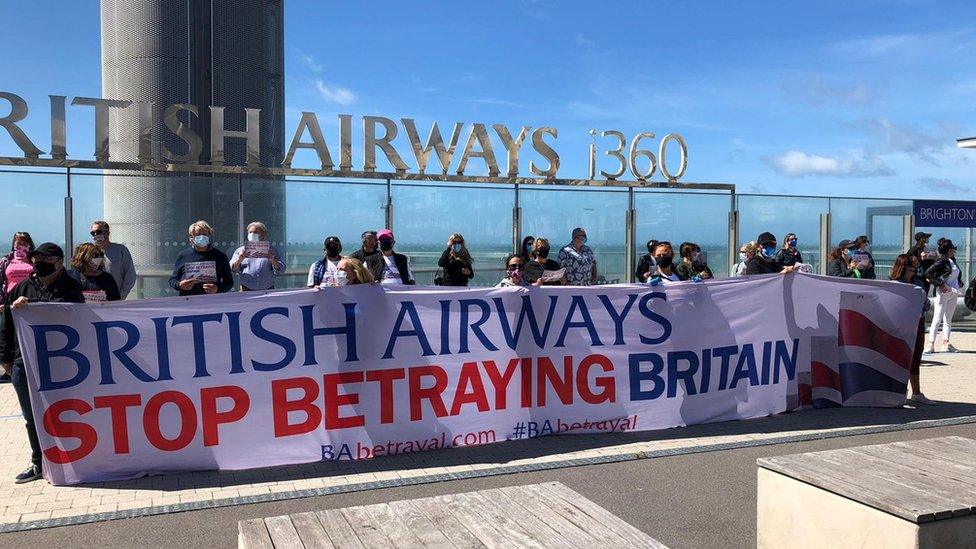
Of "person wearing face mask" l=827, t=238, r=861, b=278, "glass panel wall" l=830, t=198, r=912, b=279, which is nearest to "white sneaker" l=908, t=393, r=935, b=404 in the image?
"person wearing face mask" l=827, t=238, r=861, b=278

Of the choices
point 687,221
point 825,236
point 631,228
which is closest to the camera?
point 631,228

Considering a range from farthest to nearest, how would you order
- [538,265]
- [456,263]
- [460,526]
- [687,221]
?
[687,221]
[456,263]
[538,265]
[460,526]

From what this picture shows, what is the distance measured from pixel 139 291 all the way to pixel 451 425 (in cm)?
745

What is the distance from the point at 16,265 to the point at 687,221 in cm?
1133

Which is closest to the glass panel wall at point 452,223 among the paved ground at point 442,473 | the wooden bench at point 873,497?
the paved ground at point 442,473

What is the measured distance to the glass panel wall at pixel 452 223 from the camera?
44.5 feet

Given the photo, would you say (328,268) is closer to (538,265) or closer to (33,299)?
(538,265)

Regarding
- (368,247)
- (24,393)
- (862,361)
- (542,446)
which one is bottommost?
(542,446)

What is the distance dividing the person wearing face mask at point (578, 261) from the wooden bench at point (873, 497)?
25.1 ft

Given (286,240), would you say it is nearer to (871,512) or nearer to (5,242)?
(5,242)

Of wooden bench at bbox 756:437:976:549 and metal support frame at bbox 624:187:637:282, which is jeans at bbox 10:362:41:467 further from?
metal support frame at bbox 624:187:637:282

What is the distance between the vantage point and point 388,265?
9.96 meters

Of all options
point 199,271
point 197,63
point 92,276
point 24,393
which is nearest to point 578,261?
point 199,271

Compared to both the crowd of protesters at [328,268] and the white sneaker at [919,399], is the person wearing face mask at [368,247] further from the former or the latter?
the white sneaker at [919,399]
